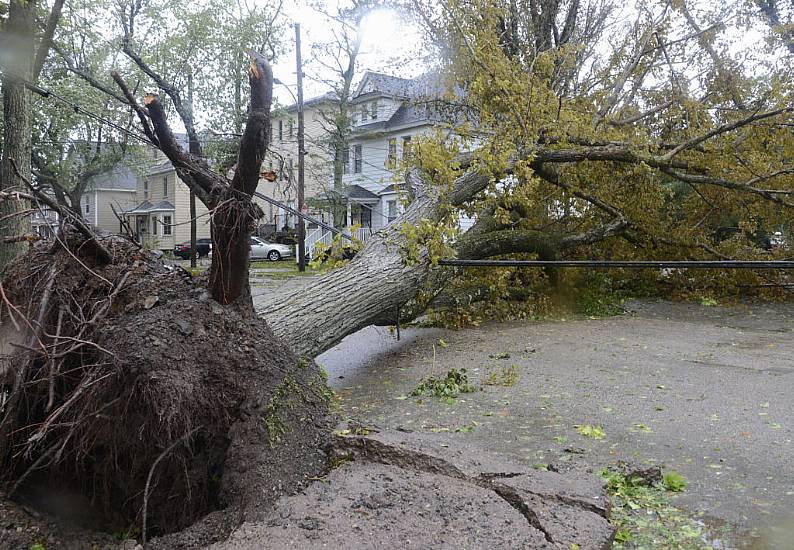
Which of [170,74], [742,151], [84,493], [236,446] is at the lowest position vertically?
[84,493]

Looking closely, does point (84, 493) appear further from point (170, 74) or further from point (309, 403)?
point (170, 74)

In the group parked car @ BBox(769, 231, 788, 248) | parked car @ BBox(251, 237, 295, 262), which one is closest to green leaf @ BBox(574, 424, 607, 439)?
parked car @ BBox(769, 231, 788, 248)

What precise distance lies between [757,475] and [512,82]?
5771 millimetres

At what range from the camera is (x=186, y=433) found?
321 centimetres

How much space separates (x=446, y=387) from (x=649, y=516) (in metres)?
2.60

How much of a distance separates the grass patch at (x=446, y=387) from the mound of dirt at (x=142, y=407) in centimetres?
184

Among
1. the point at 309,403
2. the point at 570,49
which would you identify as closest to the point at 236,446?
the point at 309,403

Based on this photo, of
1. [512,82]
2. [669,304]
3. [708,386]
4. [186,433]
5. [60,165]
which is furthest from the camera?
[60,165]

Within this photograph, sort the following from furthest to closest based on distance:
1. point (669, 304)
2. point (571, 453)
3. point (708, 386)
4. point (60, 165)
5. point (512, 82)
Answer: point (60, 165) → point (669, 304) → point (512, 82) → point (708, 386) → point (571, 453)

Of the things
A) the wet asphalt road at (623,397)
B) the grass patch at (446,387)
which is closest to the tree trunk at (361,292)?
the wet asphalt road at (623,397)

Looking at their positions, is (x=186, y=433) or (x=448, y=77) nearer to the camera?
(x=186, y=433)

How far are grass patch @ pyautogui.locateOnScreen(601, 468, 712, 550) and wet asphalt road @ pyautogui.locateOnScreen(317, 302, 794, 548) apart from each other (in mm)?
100

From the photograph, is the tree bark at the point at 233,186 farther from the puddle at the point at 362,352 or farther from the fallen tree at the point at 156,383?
the puddle at the point at 362,352

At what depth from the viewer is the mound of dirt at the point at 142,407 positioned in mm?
3145
